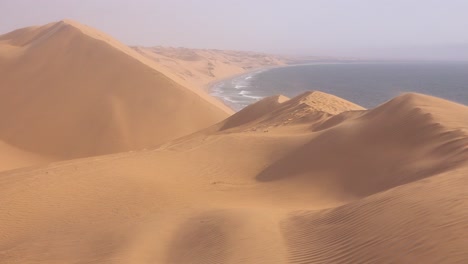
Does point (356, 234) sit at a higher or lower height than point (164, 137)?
higher

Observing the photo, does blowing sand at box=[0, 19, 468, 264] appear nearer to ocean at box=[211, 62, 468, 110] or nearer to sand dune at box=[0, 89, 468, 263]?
sand dune at box=[0, 89, 468, 263]

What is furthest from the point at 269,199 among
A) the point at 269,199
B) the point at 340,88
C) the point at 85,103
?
the point at 340,88

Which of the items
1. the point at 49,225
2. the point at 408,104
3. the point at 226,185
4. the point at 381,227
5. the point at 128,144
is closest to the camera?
the point at 381,227

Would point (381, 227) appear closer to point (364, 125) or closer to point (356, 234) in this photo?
point (356, 234)

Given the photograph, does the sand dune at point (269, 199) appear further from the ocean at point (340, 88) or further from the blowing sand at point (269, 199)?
the ocean at point (340, 88)

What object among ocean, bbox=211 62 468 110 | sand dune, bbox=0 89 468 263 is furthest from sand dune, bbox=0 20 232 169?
ocean, bbox=211 62 468 110

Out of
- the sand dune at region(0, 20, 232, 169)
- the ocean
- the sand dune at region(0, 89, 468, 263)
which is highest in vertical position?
the sand dune at region(0, 89, 468, 263)

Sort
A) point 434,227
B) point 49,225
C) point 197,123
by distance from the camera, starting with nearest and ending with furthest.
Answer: point 434,227
point 49,225
point 197,123

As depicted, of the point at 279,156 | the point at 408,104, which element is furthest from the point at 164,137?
the point at 408,104
